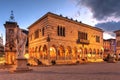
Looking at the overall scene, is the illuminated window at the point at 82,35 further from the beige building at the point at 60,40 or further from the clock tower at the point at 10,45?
the clock tower at the point at 10,45

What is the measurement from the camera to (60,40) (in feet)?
120

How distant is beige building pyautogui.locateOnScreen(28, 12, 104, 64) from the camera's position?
34.5 meters

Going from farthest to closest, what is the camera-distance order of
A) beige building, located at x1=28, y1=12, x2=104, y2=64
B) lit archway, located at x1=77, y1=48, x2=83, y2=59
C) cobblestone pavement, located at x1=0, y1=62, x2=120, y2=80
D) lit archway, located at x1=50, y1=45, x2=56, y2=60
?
1. lit archway, located at x1=77, y1=48, x2=83, y2=59
2. lit archway, located at x1=50, y1=45, x2=56, y2=60
3. beige building, located at x1=28, y1=12, x2=104, y2=64
4. cobblestone pavement, located at x1=0, y1=62, x2=120, y2=80

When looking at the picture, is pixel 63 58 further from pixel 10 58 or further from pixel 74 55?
pixel 10 58

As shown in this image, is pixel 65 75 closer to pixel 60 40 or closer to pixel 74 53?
pixel 60 40

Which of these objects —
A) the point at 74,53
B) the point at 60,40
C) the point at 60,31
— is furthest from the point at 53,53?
the point at 74,53

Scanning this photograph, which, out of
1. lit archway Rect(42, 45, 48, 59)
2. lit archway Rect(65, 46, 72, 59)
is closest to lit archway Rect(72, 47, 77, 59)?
lit archway Rect(65, 46, 72, 59)

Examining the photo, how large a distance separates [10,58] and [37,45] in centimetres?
750

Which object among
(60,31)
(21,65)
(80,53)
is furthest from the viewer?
(80,53)

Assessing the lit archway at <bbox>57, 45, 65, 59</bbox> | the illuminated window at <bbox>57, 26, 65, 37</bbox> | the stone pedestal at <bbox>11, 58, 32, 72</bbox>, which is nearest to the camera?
the stone pedestal at <bbox>11, 58, 32, 72</bbox>

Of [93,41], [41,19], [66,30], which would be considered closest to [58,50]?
[66,30]

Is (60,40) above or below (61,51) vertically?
above

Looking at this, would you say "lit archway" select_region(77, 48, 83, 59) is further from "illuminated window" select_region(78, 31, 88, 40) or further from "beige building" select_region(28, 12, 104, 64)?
"illuminated window" select_region(78, 31, 88, 40)

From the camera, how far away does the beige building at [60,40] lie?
34.5 meters
